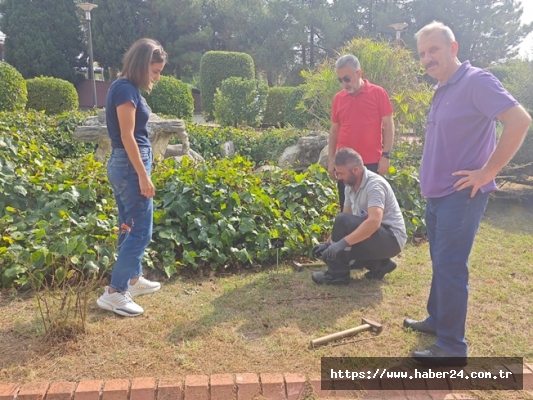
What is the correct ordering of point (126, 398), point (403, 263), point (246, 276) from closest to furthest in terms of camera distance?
point (126, 398)
point (246, 276)
point (403, 263)

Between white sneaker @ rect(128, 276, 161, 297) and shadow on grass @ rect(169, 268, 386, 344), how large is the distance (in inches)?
17.8

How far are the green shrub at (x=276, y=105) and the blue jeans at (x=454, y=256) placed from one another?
1544cm

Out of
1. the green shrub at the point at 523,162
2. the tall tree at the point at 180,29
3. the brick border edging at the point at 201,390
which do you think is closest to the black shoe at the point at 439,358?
the brick border edging at the point at 201,390

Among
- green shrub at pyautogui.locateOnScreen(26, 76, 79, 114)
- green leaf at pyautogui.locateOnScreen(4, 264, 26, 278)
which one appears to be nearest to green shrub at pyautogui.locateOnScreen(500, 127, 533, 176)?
green leaf at pyautogui.locateOnScreen(4, 264, 26, 278)

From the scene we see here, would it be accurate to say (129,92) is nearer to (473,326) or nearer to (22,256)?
(22,256)

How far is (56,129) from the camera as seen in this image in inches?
334

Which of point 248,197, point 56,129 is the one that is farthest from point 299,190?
point 56,129

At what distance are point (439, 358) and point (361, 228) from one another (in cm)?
102

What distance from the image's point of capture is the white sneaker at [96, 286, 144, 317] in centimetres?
301

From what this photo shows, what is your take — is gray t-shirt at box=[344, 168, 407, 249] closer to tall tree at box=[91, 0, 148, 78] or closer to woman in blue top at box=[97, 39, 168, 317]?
woman in blue top at box=[97, 39, 168, 317]

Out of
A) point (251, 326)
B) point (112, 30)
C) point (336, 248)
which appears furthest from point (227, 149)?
point (112, 30)

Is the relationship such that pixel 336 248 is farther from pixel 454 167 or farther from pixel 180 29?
pixel 180 29

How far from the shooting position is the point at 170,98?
1462 centimetres

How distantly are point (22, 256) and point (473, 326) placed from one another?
306 cm
